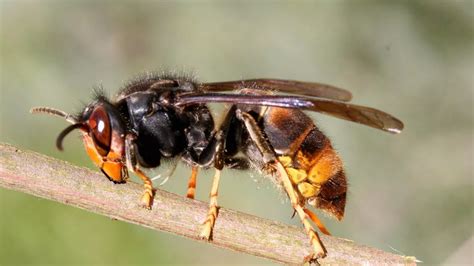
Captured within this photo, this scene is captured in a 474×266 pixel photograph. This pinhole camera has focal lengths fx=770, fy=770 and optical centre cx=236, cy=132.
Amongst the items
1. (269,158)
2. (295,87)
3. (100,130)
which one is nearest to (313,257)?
(269,158)

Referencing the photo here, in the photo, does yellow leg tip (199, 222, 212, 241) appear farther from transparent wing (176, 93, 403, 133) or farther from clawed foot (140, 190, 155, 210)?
transparent wing (176, 93, 403, 133)

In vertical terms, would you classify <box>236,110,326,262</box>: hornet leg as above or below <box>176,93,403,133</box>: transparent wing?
below

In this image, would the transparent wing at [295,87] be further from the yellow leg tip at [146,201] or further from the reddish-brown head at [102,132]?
the yellow leg tip at [146,201]

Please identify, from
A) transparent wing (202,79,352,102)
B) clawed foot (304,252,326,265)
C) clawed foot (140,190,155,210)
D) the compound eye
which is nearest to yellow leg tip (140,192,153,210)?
clawed foot (140,190,155,210)

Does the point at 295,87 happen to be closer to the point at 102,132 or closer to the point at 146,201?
the point at 102,132

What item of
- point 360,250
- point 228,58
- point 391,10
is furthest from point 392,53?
point 360,250

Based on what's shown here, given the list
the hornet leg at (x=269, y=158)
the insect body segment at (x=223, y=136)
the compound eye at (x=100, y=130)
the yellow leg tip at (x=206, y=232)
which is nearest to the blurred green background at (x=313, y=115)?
the insect body segment at (x=223, y=136)
